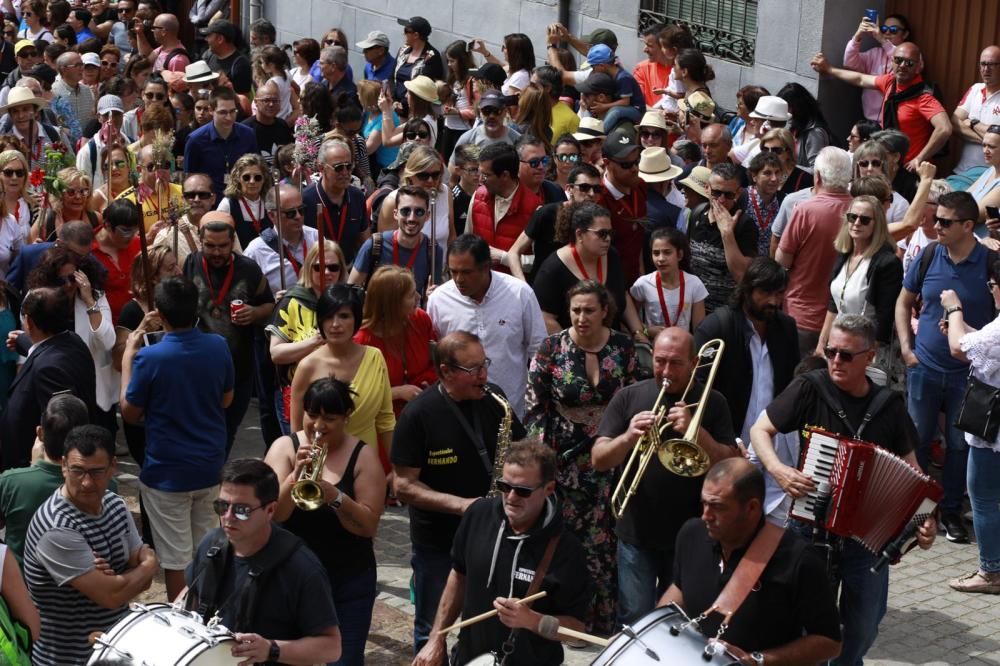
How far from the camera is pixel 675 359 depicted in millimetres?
7602

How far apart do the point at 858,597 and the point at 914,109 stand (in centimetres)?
708

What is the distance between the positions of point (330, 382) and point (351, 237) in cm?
460

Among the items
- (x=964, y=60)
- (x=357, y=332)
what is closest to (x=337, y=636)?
(x=357, y=332)

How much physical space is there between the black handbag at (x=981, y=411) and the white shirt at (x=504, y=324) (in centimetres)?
242

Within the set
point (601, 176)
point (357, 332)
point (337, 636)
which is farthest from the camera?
point (601, 176)

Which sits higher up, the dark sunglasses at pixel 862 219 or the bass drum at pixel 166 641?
the dark sunglasses at pixel 862 219

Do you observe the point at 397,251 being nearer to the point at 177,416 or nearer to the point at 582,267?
the point at 582,267

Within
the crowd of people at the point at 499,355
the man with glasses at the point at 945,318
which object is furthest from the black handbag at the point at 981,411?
the man with glasses at the point at 945,318

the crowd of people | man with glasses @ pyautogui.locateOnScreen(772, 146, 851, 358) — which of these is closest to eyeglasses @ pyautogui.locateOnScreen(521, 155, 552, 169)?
the crowd of people

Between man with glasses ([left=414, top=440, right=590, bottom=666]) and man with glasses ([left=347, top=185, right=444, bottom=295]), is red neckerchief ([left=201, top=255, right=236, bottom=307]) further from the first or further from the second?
man with glasses ([left=414, top=440, right=590, bottom=666])

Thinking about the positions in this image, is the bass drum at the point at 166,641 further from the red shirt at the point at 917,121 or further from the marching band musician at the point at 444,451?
the red shirt at the point at 917,121

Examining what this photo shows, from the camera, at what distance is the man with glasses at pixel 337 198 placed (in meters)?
11.5

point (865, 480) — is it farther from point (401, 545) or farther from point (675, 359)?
point (401, 545)

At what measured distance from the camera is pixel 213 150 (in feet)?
45.0
